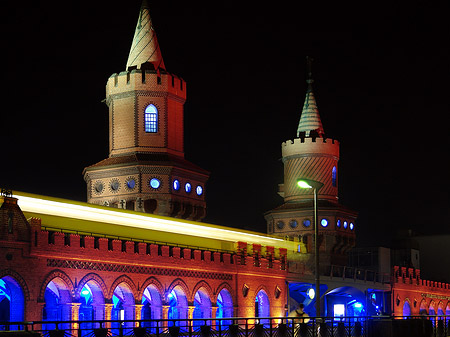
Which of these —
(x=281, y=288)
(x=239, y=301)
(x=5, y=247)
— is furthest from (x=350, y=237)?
(x=5, y=247)

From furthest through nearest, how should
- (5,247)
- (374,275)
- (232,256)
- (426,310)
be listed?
1. (426,310)
2. (374,275)
3. (232,256)
4. (5,247)

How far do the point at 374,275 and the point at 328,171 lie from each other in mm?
8746

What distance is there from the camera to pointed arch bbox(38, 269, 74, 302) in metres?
38.4

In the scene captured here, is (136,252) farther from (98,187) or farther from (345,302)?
(345,302)

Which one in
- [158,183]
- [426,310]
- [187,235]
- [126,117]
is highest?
[126,117]

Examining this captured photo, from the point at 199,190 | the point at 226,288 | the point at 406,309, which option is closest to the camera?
the point at 226,288

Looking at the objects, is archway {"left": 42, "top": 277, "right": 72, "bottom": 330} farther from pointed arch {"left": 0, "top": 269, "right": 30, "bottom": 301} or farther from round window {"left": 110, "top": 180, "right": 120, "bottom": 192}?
round window {"left": 110, "top": 180, "right": 120, "bottom": 192}

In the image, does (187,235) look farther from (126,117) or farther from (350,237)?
(350,237)

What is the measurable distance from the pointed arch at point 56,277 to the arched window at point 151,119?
1734 centimetres

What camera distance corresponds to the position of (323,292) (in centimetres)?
6188

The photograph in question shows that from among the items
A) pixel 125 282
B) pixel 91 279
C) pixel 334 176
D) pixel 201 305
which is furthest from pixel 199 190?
pixel 91 279

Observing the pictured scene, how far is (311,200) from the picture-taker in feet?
226

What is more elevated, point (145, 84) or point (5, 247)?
point (145, 84)

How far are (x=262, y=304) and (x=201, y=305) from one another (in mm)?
6551
